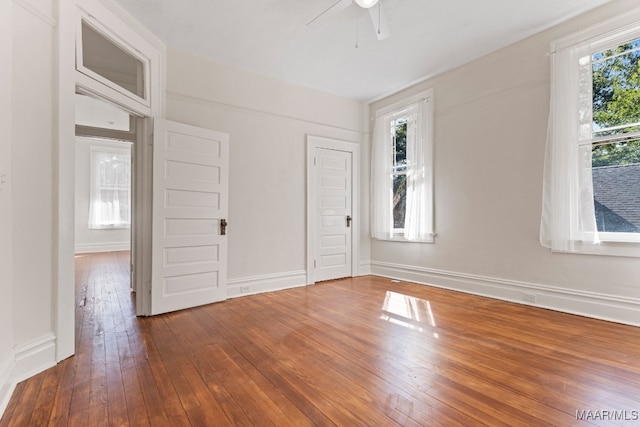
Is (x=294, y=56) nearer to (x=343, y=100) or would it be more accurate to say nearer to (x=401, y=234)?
(x=343, y=100)

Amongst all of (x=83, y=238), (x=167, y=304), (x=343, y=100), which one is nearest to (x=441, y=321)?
(x=167, y=304)

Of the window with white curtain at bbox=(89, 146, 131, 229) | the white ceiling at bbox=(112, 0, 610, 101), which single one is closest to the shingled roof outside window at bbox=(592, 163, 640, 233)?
the white ceiling at bbox=(112, 0, 610, 101)

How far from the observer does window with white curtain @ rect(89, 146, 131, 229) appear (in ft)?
29.3

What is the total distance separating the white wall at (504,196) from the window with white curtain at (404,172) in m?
0.16

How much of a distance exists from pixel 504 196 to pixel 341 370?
302cm

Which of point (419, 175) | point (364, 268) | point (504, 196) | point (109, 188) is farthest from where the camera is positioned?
point (109, 188)

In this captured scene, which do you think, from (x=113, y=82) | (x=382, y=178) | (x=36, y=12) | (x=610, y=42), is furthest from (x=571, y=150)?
(x=36, y=12)

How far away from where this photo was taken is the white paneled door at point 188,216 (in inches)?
133

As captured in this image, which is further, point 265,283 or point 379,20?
point 265,283

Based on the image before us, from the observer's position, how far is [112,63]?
3.44m

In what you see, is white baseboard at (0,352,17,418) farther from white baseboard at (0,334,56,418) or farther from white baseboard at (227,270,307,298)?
white baseboard at (227,270,307,298)

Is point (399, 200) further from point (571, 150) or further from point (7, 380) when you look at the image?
point (7, 380)

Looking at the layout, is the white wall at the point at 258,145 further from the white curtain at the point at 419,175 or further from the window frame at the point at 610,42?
the window frame at the point at 610,42

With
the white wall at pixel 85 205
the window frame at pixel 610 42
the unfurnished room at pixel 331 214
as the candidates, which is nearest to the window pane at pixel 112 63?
the unfurnished room at pixel 331 214
